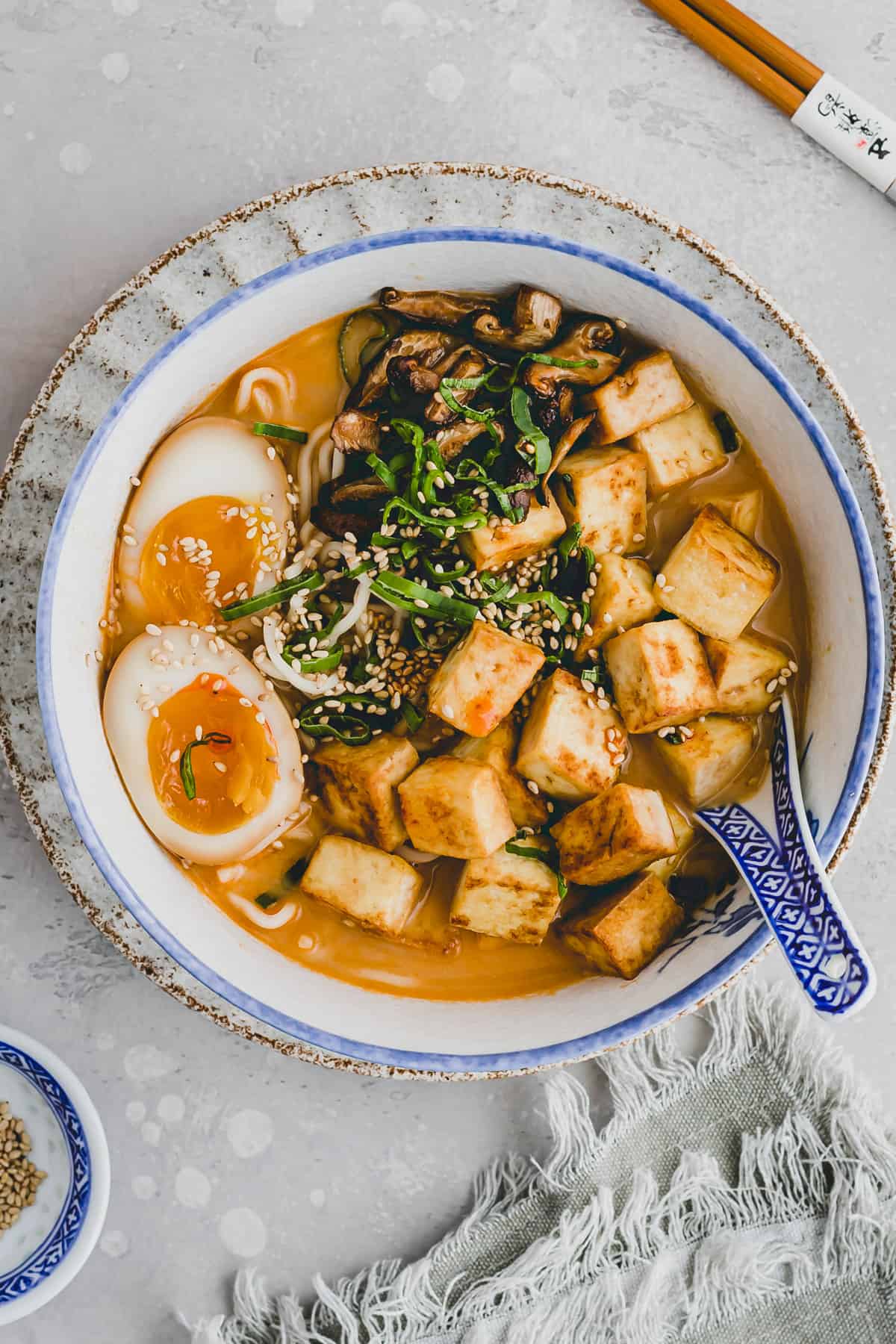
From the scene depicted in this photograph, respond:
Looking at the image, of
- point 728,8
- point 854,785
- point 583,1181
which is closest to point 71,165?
point 728,8

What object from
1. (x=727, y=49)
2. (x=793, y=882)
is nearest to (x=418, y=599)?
(x=793, y=882)

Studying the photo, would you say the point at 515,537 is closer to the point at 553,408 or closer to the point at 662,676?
the point at 553,408

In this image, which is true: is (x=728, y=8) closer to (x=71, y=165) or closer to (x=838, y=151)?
(x=838, y=151)

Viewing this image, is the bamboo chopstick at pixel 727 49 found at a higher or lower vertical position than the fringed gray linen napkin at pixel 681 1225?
higher

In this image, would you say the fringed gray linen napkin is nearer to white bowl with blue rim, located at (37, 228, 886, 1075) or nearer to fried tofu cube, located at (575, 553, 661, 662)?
white bowl with blue rim, located at (37, 228, 886, 1075)

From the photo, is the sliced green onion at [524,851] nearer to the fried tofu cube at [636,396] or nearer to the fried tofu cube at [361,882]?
the fried tofu cube at [361,882]

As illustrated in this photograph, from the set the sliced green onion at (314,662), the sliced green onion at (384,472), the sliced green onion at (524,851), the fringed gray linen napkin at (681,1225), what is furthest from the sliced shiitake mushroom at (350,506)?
the fringed gray linen napkin at (681,1225)
